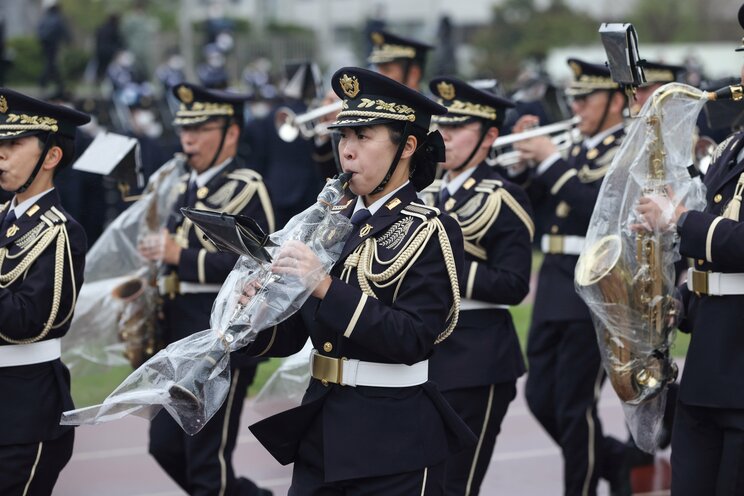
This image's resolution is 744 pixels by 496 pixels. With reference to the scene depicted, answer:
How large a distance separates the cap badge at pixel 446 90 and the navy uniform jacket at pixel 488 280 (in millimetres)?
411

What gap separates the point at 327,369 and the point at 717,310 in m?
1.53

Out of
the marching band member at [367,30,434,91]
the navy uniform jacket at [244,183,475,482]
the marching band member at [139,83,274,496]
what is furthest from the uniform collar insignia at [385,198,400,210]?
the marching band member at [367,30,434,91]

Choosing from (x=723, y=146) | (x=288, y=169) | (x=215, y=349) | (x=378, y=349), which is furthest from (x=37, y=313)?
(x=288, y=169)

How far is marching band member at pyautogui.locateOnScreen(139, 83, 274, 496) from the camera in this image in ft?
20.3

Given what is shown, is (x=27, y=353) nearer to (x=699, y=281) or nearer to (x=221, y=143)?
(x=221, y=143)

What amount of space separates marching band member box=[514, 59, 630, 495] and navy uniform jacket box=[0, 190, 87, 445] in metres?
2.60

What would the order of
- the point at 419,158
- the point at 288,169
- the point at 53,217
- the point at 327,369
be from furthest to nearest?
the point at 288,169 < the point at 53,217 < the point at 419,158 < the point at 327,369

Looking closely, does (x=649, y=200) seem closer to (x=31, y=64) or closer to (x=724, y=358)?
(x=724, y=358)

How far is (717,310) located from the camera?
479 centimetres

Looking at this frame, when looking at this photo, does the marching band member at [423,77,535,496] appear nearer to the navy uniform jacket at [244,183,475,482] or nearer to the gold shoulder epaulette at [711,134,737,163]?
the gold shoulder epaulette at [711,134,737,163]

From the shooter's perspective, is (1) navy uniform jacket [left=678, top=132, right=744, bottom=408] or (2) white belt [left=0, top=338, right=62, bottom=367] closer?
(1) navy uniform jacket [left=678, top=132, right=744, bottom=408]

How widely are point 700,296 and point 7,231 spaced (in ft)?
8.69

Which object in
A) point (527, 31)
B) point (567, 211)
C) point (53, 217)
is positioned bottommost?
point (567, 211)

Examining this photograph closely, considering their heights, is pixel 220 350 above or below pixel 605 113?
below
